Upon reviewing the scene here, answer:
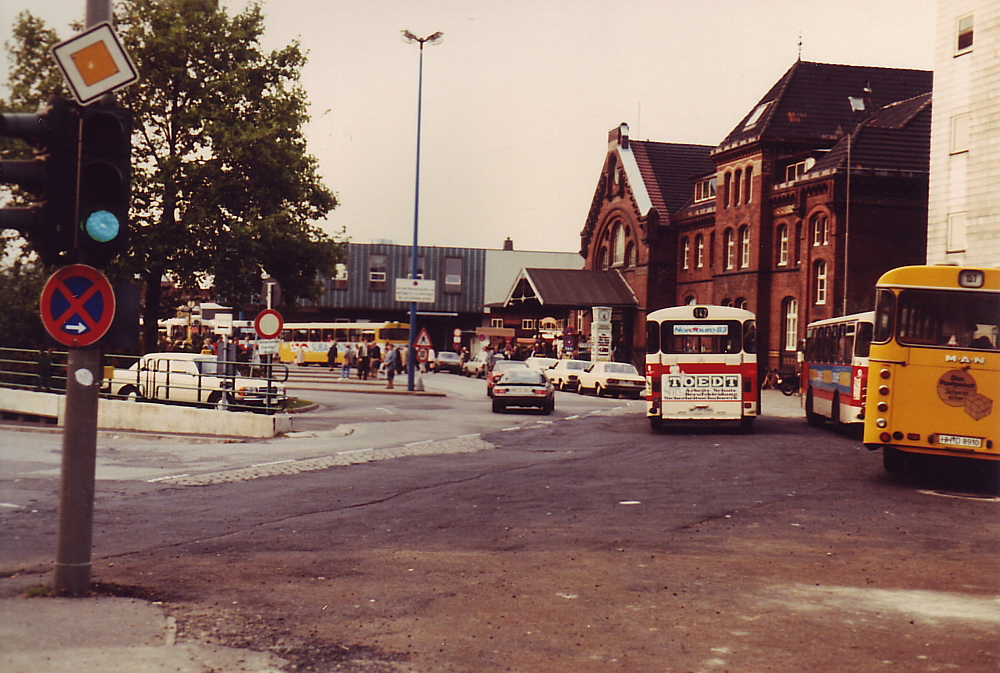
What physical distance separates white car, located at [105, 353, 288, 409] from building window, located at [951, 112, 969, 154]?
74.6 ft

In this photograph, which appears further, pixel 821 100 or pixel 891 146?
pixel 821 100

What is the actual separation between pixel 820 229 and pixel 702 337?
26831 mm

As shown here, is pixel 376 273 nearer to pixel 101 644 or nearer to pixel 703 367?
pixel 703 367

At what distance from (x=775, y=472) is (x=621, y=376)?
27.1 meters

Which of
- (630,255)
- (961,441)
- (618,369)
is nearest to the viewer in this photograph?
(961,441)

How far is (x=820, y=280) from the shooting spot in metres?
49.5

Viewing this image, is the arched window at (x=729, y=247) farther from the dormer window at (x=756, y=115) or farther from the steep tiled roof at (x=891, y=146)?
the steep tiled roof at (x=891, y=146)

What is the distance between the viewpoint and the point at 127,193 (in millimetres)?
7250

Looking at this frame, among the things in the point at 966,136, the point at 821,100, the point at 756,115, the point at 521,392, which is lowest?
the point at 521,392

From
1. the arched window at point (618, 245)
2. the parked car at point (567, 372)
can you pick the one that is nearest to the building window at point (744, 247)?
the parked car at point (567, 372)

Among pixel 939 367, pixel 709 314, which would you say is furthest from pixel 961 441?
pixel 709 314

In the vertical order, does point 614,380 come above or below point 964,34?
below

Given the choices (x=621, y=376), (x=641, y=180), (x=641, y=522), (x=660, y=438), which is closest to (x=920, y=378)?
(x=641, y=522)

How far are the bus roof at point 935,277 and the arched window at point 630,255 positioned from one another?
51.9 meters
